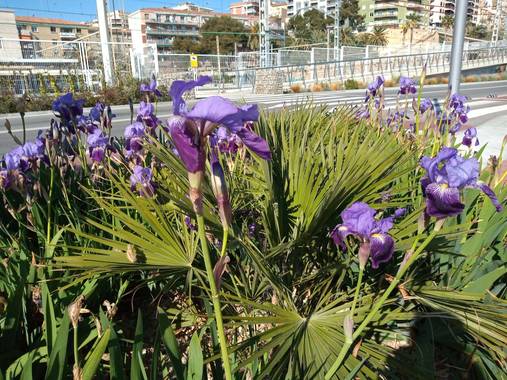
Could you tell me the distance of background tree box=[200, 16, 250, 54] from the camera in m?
55.1

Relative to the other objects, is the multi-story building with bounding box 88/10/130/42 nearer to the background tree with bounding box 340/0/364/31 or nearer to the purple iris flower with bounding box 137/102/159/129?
the purple iris flower with bounding box 137/102/159/129

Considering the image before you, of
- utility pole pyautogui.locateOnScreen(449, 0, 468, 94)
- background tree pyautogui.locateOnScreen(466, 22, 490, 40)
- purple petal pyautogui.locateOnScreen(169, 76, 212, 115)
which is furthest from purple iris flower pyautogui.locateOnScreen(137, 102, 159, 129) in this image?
background tree pyautogui.locateOnScreen(466, 22, 490, 40)

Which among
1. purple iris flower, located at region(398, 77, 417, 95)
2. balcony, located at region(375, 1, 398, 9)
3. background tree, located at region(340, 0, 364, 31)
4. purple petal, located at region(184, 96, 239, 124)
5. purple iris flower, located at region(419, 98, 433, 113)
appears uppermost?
balcony, located at region(375, 1, 398, 9)

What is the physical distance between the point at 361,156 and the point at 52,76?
45.8ft

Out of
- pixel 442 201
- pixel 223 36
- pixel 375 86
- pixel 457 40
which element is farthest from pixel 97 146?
pixel 223 36

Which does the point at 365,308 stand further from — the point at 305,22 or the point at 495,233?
the point at 305,22

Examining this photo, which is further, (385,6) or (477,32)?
(385,6)

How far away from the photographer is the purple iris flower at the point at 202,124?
664 millimetres

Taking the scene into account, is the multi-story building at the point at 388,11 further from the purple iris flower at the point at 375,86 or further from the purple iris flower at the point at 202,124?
the purple iris flower at the point at 202,124

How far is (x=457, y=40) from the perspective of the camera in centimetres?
329

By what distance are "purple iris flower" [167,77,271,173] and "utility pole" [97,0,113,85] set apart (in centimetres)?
1461

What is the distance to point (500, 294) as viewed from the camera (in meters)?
1.40

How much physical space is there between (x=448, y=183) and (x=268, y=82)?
1823 centimetres

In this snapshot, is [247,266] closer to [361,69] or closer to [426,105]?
Result: [426,105]
